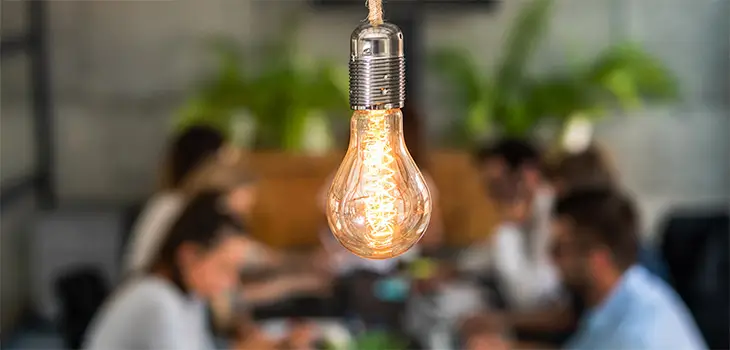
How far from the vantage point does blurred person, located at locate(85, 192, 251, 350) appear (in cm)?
324

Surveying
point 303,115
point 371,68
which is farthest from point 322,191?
point 371,68

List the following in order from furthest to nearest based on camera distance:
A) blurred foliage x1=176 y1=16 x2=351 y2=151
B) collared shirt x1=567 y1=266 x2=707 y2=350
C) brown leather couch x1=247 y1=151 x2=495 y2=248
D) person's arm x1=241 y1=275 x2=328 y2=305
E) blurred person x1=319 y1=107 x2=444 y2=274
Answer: blurred foliage x1=176 y1=16 x2=351 y2=151 < brown leather couch x1=247 y1=151 x2=495 y2=248 < blurred person x1=319 y1=107 x2=444 y2=274 < person's arm x1=241 y1=275 x2=328 y2=305 < collared shirt x1=567 y1=266 x2=707 y2=350

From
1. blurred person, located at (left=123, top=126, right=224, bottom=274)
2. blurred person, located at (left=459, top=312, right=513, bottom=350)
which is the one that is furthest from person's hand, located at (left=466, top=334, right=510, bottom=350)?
blurred person, located at (left=123, top=126, right=224, bottom=274)

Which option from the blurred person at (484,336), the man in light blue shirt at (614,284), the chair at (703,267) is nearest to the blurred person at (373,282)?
the blurred person at (484,336)

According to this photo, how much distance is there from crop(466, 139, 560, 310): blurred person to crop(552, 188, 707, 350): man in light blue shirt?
0.97 meters

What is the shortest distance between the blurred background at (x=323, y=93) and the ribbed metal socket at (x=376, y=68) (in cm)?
459

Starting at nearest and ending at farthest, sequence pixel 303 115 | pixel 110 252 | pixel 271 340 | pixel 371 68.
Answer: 1. pixel 371 68
2. pixel 271 340
3. pixel 110 252
4. pixel 303 115

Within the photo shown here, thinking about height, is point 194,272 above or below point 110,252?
above

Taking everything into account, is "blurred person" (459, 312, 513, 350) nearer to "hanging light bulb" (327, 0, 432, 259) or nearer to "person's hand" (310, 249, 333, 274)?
"person's hand" (310, 249, 333, 274)

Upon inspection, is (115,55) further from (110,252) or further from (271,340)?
(271,340)

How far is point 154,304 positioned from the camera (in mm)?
3266

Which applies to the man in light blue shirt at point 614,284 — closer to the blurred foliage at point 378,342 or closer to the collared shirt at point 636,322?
the collared shirt at point 636,322

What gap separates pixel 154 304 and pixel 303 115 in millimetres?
2843

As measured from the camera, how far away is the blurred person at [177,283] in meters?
3.24
